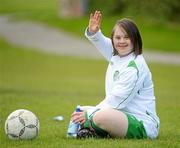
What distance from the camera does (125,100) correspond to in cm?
802

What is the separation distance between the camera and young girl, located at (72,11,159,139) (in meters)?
8.00

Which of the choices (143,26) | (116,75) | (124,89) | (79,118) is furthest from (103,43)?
(143,26)

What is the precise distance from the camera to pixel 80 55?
1191 inches

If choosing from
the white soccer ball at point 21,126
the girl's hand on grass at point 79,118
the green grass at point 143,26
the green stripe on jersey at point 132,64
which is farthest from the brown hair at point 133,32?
the green grass at point 143,26

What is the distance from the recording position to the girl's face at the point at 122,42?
27.1ft

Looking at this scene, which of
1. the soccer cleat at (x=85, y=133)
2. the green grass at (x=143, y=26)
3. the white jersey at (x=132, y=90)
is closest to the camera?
the white jersey at (x=132, y=90)

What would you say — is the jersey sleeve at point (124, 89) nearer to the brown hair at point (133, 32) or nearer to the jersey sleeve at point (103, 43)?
the brown hair at point (133, 32)

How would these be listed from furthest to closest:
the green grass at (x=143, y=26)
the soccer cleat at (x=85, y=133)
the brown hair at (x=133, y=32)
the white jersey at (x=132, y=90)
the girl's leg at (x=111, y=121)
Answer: the green grass at (x=143, y=26) < the brown hair at (x=133, y=32) < the soccer cleat at (x=85, y=133) < the white jersey at (x=132, y=90) < the girl's leg at (x=111, y=121)

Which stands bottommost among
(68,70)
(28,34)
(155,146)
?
(155,146)

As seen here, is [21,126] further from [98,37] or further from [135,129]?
[98,37]

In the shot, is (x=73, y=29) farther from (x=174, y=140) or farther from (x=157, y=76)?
(x=174, y=140)

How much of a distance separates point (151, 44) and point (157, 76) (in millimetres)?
9818

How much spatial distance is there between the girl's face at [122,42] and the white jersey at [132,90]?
0.07 metres

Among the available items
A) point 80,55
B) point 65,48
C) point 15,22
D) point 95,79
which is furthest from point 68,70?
point 15,22
